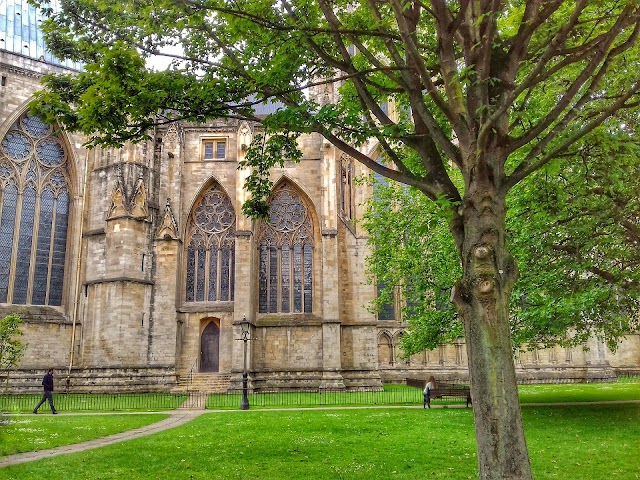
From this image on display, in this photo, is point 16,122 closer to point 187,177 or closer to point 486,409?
point 187,177

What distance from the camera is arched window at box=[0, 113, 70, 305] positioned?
28.2 metres

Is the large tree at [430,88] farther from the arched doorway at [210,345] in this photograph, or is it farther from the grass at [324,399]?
the arched doorway at [210,345]

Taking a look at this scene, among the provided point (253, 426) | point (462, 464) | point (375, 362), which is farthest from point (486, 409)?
point (375, 362)

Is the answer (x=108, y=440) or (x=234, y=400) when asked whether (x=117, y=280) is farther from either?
(x=108, y=440)

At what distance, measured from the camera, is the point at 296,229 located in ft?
105

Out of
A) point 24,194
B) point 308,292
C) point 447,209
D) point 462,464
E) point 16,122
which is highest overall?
point 16,122

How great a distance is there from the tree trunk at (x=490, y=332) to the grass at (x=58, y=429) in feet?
30.0

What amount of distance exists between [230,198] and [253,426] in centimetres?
1917

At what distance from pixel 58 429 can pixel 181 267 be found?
1724cm

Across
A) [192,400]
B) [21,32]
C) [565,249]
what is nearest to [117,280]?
[192,400]

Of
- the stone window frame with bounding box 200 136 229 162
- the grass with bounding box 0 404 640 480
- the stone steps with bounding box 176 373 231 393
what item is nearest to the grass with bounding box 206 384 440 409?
the stone steps with bounding box 176 373 231 393

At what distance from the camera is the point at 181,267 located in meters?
31.0

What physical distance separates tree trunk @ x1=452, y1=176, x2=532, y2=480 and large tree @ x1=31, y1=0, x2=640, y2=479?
0.05ft

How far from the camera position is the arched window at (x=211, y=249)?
3111 cm
